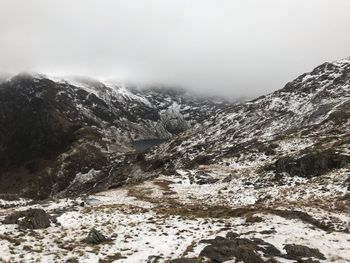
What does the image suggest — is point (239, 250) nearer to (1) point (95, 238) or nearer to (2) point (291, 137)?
(1) point (95, 238)

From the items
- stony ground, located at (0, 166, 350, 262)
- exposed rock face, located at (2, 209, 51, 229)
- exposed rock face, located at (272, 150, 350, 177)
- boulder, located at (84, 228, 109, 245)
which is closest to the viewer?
Answer: stony ground, located at (0, 166, 350, 262)

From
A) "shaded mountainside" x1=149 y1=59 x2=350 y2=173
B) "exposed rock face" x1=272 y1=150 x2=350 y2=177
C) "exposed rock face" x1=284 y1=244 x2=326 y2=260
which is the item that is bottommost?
"exposed rock face" x1=284 y1=244 x2=326 y2=260

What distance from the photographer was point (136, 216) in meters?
36.8

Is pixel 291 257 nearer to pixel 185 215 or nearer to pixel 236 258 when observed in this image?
pixel 236 258

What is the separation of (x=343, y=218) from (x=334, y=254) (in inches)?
298

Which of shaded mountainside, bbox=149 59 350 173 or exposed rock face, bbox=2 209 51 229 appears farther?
shaded mountainside, bbox=149 59 350 173

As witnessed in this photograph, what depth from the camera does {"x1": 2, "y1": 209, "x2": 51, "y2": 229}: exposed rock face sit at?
31605 millimetres

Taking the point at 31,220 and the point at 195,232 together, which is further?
the point at 31,220

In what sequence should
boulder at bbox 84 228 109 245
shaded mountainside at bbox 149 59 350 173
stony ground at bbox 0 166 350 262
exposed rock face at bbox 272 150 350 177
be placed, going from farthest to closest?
1. shaded mountainside at bbox 149 59 350 173
2. exposed rock face at bbox 272 150 350 177
3. boulder at bbox 84 228 109 245
4. stony ground at bbox 0 166 350 262

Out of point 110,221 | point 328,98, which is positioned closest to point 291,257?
point 110,221

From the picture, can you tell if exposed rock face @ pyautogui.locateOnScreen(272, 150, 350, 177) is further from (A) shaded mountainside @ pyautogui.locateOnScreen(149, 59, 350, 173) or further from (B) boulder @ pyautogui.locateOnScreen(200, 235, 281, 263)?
(B) boulder @ pyautogui.locateOnScreen(200, 235, 281, 263)

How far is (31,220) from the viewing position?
105ft

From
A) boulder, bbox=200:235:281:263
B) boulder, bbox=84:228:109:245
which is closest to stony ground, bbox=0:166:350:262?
boulder, bbox=200:235:281:263

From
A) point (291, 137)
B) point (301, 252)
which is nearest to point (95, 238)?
point (301, 252)
